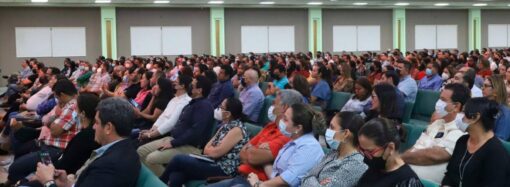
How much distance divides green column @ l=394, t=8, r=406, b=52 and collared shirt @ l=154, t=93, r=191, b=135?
2111cm

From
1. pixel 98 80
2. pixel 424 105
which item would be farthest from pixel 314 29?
pixel 424 105

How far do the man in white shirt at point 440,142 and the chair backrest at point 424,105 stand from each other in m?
2.69

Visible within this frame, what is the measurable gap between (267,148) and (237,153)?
0.63m

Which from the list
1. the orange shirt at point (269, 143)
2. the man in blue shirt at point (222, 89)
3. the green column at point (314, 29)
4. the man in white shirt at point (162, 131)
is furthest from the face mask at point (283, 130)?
the green column at point (314, 29)

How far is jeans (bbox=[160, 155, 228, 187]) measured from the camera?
4809mm

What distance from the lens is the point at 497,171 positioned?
128 inches

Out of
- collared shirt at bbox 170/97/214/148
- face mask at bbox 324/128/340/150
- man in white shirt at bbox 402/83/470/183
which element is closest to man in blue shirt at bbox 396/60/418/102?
collared shirt at bbox 170/97/214/148

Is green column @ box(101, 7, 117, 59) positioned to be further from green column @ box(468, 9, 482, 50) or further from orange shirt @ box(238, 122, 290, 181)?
orange shirt @ box(238, 122, 290, 181)

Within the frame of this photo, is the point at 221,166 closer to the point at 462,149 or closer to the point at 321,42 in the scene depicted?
the point at 462,149

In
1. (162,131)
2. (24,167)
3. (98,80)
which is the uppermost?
(98,80)

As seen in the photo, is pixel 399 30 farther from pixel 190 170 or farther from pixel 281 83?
pixel 190 170

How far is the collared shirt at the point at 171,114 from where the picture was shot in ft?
20.8

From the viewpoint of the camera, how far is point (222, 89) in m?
8.52

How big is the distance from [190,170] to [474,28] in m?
25.6
